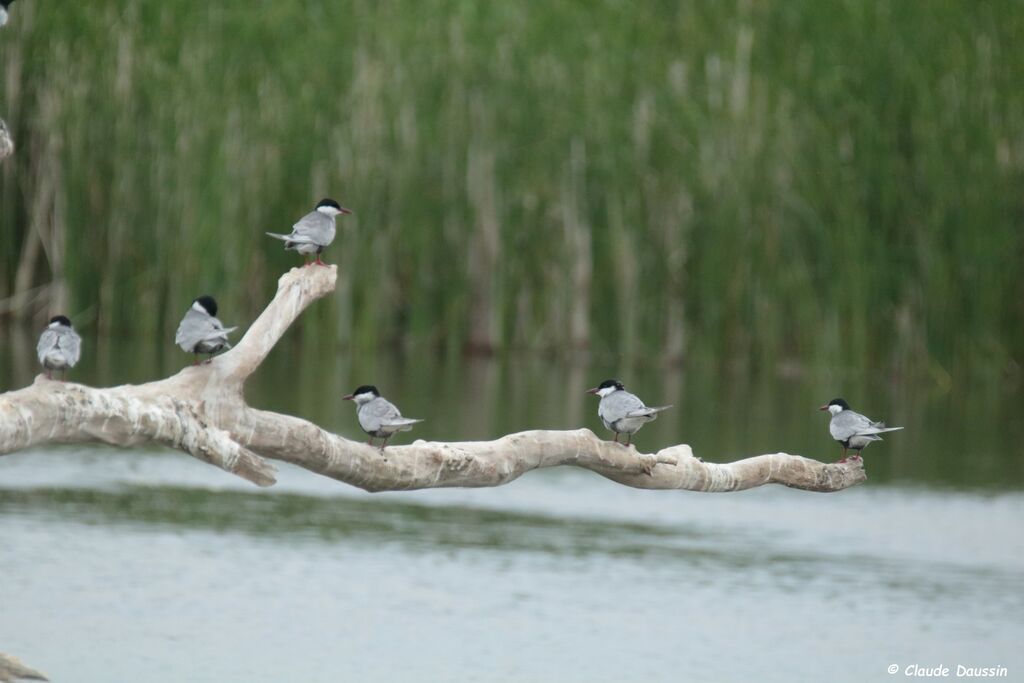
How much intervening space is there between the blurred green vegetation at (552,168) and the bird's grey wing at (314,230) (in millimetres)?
20411

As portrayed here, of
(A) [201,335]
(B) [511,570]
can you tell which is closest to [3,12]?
(A) [201,335]

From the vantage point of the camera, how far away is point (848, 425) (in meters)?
8.81

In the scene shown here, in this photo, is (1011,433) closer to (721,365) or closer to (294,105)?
(721,365)

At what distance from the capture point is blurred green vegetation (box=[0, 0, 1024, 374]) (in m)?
28.5

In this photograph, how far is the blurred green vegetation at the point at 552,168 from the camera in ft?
93.5

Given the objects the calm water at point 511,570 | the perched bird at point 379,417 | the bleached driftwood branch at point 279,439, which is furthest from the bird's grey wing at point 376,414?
the calm water at point 511,570

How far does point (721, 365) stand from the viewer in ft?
97.9

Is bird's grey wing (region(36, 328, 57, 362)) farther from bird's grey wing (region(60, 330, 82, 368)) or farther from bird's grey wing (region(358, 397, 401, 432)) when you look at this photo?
bird's grey wing (region(358, 397, 401, 432))

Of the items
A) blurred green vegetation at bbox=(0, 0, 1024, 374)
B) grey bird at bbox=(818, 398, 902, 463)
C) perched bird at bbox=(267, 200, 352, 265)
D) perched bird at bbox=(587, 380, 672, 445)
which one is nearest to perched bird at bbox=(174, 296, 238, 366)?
perched bird at bbox=(267, 200, 352, 265)

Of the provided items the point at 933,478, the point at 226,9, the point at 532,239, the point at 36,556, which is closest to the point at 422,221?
the point at 532,239

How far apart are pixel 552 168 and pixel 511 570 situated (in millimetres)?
16718

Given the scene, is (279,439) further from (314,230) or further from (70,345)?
(314,230)

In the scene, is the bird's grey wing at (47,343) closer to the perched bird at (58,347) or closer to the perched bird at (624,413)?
the perched bird at (58,347)

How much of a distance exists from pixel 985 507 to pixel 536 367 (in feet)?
41.6
